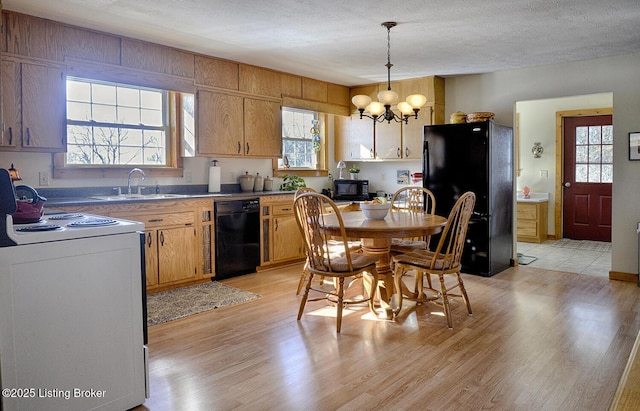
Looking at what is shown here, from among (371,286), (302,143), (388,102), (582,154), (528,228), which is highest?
(388,102)

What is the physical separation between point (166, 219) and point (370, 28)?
7.95 ft

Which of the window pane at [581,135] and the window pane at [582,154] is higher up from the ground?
the window pane at [581,135]

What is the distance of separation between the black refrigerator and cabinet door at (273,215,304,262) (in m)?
1.61

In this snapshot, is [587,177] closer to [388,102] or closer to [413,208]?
[413,208]

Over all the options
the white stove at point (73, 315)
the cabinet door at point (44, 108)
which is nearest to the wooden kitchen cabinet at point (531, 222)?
the cabinet door at point (44, 108)

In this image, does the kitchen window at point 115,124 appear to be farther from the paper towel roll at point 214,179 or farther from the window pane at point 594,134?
the window pane at point 594,134

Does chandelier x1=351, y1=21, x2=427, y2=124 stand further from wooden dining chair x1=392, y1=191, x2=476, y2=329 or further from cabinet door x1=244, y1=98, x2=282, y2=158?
cabinet door x1=244, y1=98, x2=282, y2=158

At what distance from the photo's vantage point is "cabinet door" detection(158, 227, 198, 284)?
4176mm

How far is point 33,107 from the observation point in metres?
3.60

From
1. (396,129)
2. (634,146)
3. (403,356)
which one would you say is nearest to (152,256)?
(403,356)

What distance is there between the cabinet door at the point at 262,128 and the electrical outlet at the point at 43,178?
1.97 meters

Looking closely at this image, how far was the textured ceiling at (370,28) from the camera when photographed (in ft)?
10.8

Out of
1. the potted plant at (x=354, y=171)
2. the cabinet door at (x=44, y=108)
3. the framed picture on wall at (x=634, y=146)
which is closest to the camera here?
the cabinet door at (x=44, y=108)

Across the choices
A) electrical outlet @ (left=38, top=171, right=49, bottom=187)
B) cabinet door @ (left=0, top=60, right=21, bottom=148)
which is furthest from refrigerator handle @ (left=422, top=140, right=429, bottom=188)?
cabinet door @ (left=0, top=60, right=21, bottom=148)
